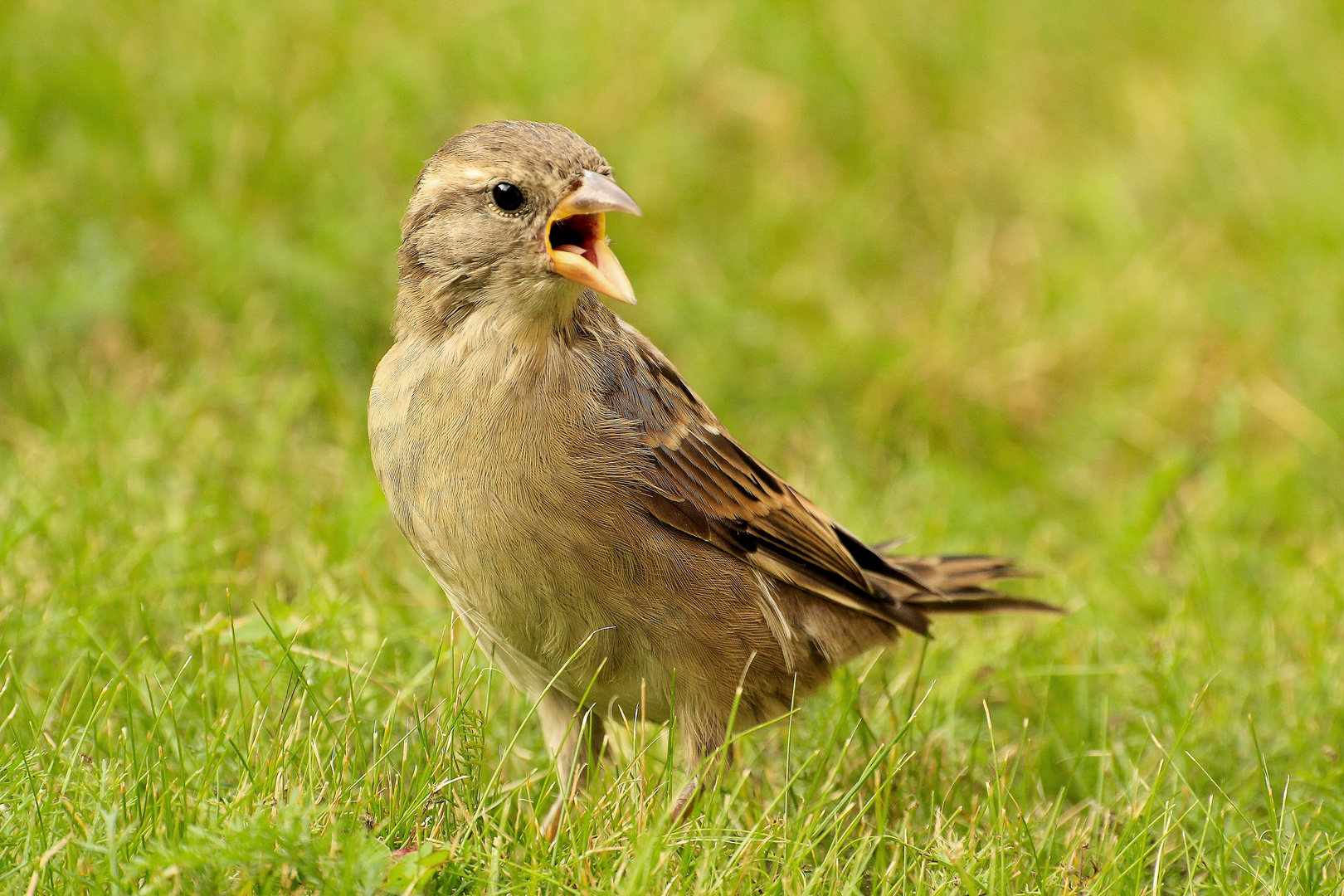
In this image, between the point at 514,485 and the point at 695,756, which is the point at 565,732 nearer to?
the point at 695,756

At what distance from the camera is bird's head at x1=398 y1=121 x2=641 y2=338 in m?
3.47

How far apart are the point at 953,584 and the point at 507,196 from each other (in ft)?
6.86

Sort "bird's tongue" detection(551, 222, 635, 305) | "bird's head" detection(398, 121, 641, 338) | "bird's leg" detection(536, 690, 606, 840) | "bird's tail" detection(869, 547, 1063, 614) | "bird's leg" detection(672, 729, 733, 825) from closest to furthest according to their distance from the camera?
"bird's tongue" detection(551, 222, 635, 305) → "bird's head" detection(398, 121, 641, 338) → "bird's leg" detection(672, 729, 733, 825) → "bird's leg" detection(536, 690, 606, 840) → "bird's tail" detection(869, 547, 1063, 614)

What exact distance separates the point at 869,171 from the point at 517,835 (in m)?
5.34

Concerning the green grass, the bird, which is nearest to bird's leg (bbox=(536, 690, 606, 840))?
the bird

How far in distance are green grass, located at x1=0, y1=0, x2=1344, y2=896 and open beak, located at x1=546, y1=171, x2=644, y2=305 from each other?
3.48 ft

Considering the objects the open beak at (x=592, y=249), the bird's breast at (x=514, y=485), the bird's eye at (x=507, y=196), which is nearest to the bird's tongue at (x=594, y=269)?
the open beak at (x=592, y=249)

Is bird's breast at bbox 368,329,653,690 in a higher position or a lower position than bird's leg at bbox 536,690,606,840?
higher

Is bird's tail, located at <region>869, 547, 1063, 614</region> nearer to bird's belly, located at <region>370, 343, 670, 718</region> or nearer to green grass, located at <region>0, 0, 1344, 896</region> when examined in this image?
green grass, located at <region>0, 0, 1344, 896</region>

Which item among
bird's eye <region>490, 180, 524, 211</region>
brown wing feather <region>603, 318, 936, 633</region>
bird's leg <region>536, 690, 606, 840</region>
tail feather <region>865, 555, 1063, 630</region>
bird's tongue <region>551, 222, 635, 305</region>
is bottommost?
bird's leg <region>536, 690, 606, 840</region>

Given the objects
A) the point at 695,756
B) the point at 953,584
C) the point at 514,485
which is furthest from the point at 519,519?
the point at 953,584

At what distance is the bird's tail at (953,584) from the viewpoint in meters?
4.60

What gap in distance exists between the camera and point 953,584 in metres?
4.74

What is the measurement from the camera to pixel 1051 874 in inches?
136
